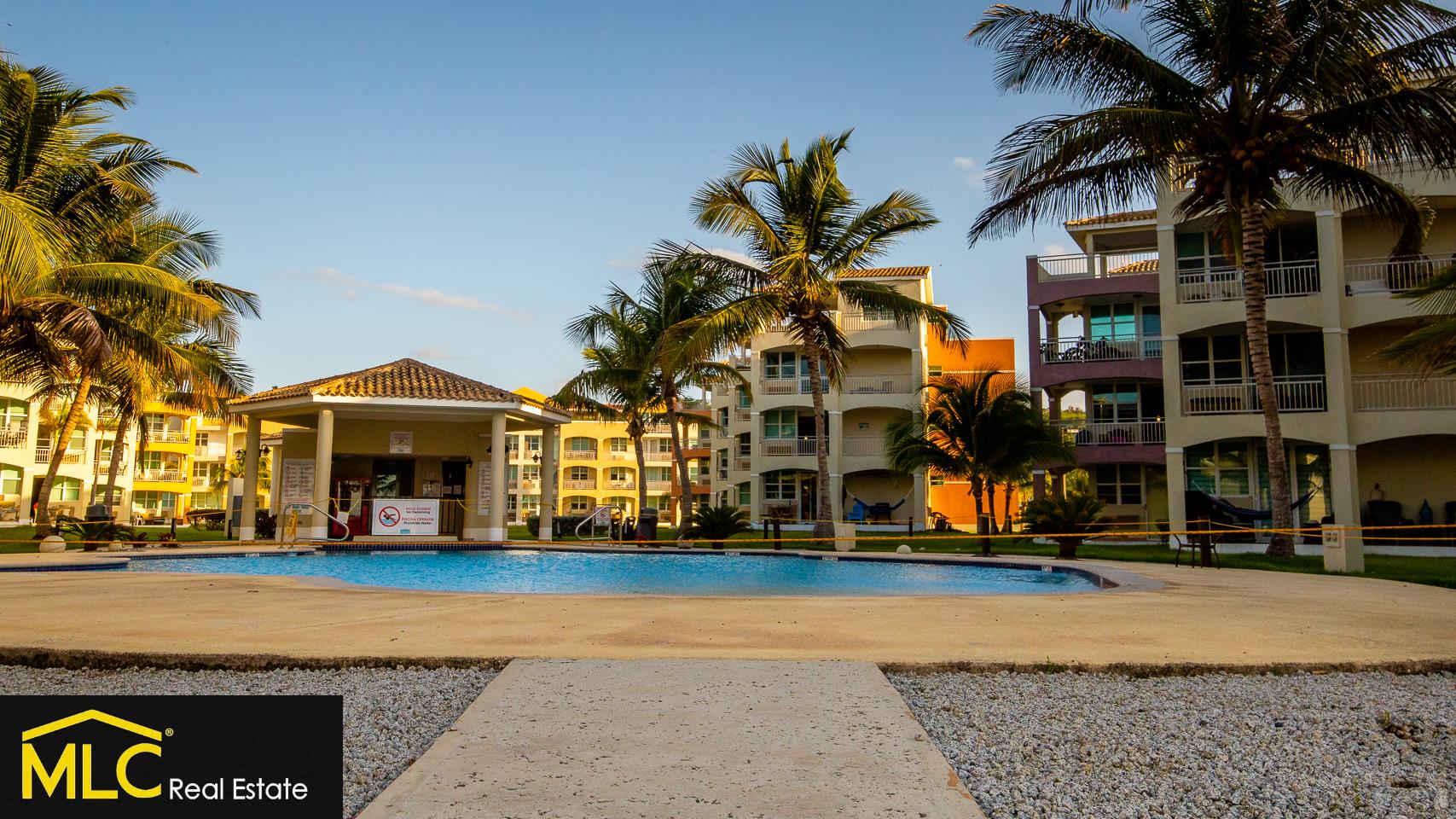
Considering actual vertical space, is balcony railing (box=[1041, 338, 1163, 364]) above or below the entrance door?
above

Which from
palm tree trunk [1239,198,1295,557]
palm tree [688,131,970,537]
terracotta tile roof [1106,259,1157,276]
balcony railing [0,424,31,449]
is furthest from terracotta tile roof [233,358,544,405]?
balcony railing [0,424,31,449]

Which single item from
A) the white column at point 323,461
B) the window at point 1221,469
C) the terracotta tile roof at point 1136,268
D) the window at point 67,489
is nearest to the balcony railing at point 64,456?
the window at point 67,489

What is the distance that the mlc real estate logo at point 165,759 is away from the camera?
2889mm

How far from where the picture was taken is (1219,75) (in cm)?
1545

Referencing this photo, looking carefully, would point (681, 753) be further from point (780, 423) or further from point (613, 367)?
point (780, 423)

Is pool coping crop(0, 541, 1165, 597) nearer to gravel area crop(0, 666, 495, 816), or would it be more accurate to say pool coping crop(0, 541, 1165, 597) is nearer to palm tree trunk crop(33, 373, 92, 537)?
gravel area crop(0, 666, 495, 816)

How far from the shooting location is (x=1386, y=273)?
23297 mm

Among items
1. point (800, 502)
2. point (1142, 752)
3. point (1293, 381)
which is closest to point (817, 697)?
point (1142, 752)

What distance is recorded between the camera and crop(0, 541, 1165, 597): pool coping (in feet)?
35.0

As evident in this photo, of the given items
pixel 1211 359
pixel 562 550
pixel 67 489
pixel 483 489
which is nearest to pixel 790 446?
pixel 483 489

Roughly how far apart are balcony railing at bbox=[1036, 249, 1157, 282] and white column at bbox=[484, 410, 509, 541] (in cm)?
1727

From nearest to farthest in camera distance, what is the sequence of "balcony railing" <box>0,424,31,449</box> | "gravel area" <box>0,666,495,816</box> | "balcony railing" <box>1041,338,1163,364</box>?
"gravel area" <box>0,666,495,816</box>, "balcony railing" <box>1041,338,1163,364</box>, "balcony railing" <box>0,424,31,449</box>

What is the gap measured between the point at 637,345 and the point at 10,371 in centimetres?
1472


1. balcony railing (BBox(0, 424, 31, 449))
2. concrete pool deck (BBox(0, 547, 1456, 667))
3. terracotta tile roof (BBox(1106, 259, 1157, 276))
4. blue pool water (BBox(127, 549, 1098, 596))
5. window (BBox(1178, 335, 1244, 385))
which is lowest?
blue pool water (BBox(127, 549, 1098, 596))
